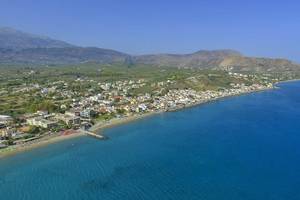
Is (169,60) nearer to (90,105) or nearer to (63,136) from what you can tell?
(90,105)

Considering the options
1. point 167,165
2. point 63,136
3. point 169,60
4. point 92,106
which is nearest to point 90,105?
point 92,106

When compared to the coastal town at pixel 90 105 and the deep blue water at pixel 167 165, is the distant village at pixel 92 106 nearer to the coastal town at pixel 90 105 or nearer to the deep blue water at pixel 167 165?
the coastal town at pixel 90 105

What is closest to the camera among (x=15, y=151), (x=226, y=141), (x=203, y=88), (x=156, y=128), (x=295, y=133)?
(x=15, y=151)

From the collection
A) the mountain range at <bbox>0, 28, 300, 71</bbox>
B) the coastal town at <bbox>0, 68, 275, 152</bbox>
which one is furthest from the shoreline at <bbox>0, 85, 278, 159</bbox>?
the mountain range at <bbox>0, 28, 300, 71</bbox>

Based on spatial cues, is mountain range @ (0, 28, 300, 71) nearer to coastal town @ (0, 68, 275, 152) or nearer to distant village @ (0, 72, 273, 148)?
coastal town @ (0, 68, 275, 152)

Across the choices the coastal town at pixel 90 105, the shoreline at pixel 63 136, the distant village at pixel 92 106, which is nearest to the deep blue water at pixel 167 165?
the shoreline at pixel 63 136

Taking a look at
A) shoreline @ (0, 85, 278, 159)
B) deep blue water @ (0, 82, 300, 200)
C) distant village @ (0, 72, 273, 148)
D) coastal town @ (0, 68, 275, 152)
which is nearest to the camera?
deep blue water @ (0, 82, 300, 200)

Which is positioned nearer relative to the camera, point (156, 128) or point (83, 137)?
point (83, 137)

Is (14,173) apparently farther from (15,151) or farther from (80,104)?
(80,104)

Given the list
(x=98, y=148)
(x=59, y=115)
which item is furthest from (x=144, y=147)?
(x=59, y=115)
